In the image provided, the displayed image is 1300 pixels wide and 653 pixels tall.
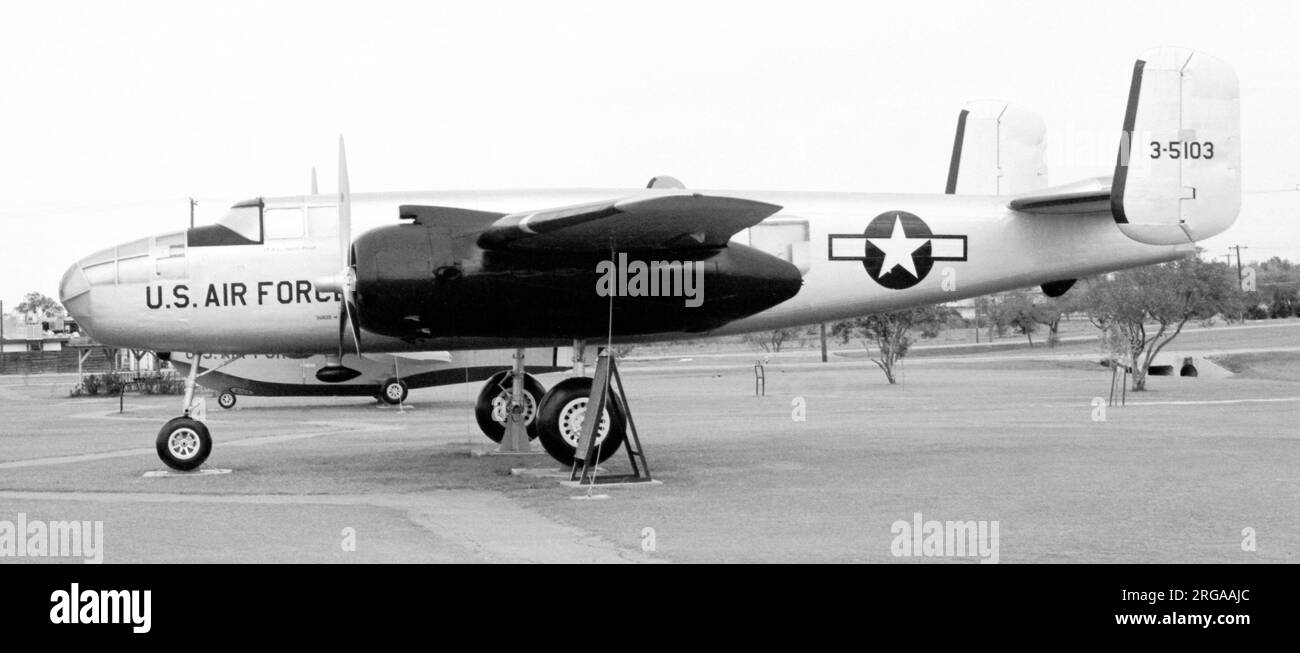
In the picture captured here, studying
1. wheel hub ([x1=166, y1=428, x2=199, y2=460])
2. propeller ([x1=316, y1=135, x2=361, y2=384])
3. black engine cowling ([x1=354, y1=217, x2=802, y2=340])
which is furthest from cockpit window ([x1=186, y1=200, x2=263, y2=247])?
wheel hub ([x1=166, y1=428, x2=199, y2=460])

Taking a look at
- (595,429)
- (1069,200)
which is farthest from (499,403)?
(1069,200)

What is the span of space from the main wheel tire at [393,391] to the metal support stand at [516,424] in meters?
16.2

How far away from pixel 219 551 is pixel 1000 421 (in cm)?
1745

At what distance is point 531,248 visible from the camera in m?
14.1

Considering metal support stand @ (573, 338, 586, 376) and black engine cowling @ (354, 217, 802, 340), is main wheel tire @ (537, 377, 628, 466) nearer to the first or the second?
metal support stand @ (573, 338, 586, 376)

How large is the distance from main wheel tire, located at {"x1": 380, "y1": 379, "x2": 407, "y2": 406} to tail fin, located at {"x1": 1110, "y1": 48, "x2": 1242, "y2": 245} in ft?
74.8

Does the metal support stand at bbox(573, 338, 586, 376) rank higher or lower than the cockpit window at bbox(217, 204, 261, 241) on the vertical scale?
lower

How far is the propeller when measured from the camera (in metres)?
14.4

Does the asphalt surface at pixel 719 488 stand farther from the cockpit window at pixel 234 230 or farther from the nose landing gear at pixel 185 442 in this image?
the cockpit window at pixel 234 230

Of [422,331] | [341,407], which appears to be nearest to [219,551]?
[422,331]

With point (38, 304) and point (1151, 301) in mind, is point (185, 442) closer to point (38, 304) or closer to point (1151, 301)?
point (1151, 301)

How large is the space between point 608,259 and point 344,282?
3.19m

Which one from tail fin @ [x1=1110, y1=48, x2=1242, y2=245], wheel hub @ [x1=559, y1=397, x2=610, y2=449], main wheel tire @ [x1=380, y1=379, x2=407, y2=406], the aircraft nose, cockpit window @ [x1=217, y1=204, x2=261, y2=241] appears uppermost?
tail fin @ [x1=1110, y1=48, x2=1242, y2=245]

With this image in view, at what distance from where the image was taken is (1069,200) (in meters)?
16.5
